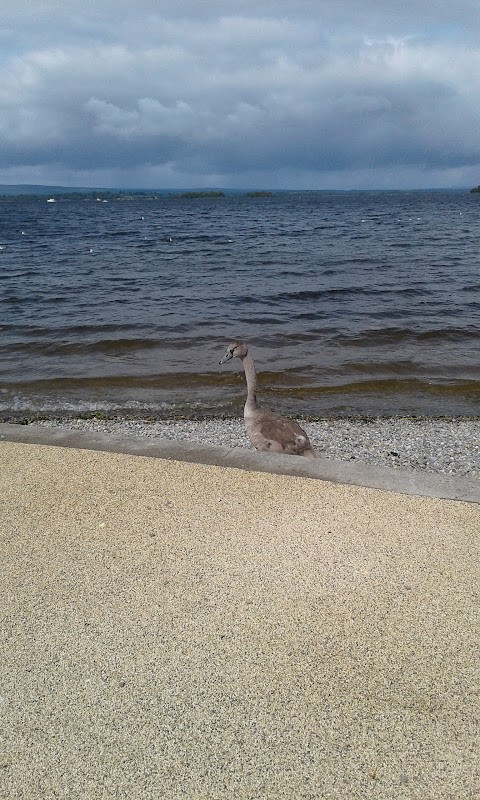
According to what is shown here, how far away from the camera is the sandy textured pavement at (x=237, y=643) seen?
267 centimetres

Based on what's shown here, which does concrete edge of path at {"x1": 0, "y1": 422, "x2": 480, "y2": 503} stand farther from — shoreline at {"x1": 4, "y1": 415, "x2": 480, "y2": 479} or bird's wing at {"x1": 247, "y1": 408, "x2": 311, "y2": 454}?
shoreline at {"x1": 4, "y1": 415, "x2": 480, "y2": 479}

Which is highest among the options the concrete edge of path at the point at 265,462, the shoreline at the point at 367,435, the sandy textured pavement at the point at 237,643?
the concrete edge of path at the point at 265,462

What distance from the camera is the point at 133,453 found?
5.63m

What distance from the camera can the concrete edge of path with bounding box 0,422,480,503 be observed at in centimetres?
491

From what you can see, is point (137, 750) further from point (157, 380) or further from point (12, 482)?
point (157, 380)

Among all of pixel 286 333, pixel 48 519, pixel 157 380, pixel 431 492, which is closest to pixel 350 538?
pixel 431 492

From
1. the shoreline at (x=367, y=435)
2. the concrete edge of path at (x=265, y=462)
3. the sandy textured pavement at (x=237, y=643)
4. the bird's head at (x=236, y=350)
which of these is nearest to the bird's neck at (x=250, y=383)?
the bird's head at (x=236, y=350)

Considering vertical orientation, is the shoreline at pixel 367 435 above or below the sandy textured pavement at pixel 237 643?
below

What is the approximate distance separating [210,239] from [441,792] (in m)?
36.4

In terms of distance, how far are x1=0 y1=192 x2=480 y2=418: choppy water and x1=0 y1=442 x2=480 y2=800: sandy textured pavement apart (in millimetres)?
4911

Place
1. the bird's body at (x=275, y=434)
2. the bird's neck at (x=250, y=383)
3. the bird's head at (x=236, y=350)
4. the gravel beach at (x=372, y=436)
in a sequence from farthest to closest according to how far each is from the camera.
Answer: the bird's head at (x=236, y=350), the gravel beach at (x=372, y=436), the bird's neck at (x=250, y=383), the bird's body at (x=275, y=434)

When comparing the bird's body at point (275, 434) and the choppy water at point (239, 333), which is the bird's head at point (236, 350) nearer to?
the bird's body at point (275, 434)

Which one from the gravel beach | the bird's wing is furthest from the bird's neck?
the gravel beach

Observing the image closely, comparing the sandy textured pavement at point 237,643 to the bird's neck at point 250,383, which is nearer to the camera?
the sandy textured pavement at point 237,643
